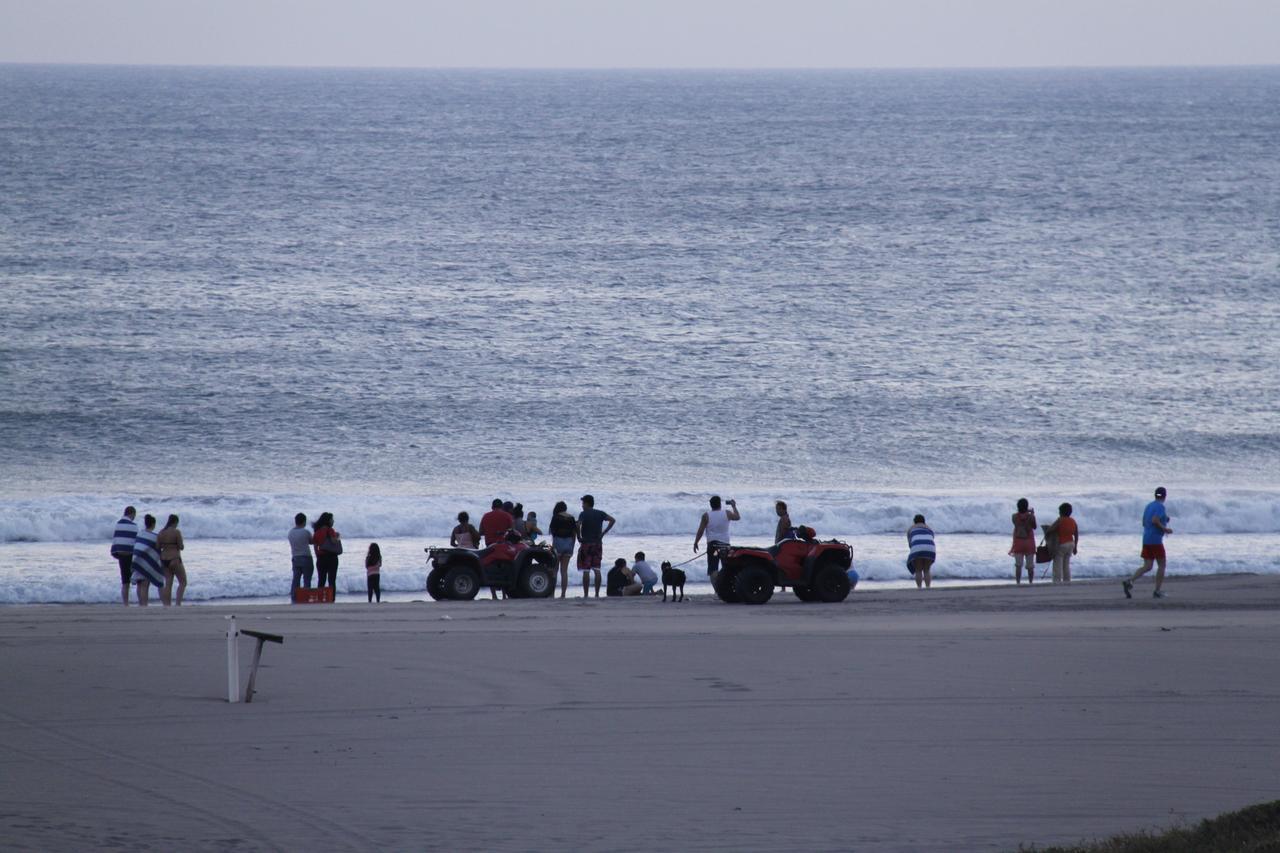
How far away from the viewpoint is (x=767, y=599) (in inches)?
571

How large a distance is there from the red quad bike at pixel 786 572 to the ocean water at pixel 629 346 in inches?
216

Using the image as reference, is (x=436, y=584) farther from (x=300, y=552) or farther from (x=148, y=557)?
(x=148, y=557)

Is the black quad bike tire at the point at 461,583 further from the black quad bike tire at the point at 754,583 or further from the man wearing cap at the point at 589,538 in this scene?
the black quad bike tire at the point at 754,583

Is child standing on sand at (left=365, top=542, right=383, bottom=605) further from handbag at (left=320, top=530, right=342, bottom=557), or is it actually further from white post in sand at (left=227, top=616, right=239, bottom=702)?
white post in sand at (left=227, top=616, right=239, bottom=702)

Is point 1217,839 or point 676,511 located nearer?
point 1217,839

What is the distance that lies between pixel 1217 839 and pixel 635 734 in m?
3.67

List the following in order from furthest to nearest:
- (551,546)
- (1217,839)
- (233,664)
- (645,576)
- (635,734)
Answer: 1. (645,576)
2. (551,546)
3. (233,664)
4. (635,734)
5. (1217,839)

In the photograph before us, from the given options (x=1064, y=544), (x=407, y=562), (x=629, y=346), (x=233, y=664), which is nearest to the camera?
(x=233, y=664)

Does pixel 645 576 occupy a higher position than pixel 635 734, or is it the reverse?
pixel 645 576

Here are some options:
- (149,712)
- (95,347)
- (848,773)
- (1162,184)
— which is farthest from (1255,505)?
(1162,184)

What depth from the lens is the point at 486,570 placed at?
1574cm

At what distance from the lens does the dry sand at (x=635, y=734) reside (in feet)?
22.4

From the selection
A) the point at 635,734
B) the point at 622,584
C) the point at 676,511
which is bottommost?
the point at 635,734

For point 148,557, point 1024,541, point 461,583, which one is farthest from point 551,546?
point 1024,541
